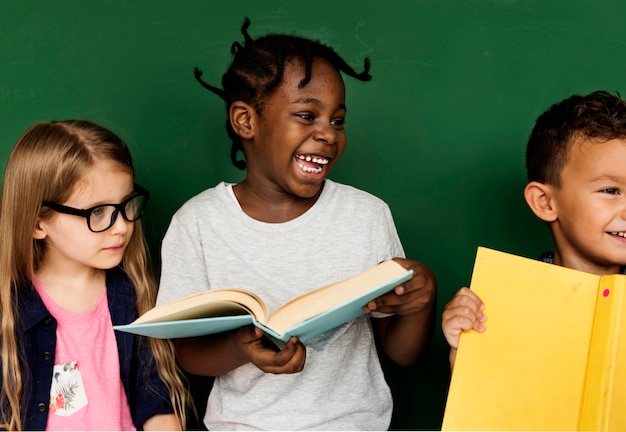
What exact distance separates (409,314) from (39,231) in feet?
2.62

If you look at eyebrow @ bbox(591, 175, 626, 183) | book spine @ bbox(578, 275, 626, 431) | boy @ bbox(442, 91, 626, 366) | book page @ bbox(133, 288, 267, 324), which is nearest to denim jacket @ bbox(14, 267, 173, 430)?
book page @ bbox(133, 288, 267, 324)

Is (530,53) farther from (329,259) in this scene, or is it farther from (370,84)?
(329,259)

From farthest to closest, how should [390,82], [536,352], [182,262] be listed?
[390,82]
[182,262]
[536,352]

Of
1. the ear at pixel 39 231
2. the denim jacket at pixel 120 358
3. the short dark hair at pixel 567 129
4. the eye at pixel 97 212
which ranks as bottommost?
the denim jacket at pixel 120 358

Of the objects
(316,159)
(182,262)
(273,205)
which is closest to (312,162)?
(316,159)

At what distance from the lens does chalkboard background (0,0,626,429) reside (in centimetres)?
193

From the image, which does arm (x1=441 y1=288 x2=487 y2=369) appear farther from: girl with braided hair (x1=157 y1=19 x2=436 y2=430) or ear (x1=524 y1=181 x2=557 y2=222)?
ear (x1=524 y1=181 x2=557 y2=222)

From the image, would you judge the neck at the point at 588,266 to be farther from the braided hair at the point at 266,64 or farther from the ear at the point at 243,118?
the ear at the point at 243,118

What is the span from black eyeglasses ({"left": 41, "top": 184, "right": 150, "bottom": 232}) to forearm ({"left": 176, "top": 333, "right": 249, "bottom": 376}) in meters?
0.29

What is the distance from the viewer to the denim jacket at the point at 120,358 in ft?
4.88

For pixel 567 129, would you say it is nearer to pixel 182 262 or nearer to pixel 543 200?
pixel 543 200

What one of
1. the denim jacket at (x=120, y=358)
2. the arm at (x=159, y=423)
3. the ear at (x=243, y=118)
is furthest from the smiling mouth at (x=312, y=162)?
the arm at (x=159, y=423)

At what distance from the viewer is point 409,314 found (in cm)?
146

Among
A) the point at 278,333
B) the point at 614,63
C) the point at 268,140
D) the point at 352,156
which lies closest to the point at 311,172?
the point at 268,140
